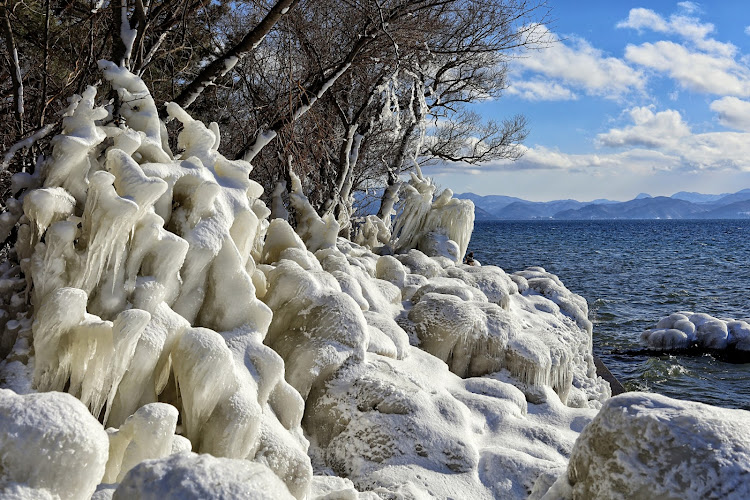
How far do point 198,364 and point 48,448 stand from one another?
64.8 inches

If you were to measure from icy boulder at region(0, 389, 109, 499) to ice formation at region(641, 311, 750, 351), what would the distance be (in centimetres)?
1962

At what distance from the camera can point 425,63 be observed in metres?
14.4

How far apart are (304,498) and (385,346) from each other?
283 cm

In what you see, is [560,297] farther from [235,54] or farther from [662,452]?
[662,452]

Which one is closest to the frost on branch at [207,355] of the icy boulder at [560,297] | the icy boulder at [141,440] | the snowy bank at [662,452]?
the icy boulder at [141,440]

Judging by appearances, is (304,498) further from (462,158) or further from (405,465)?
(462,158)

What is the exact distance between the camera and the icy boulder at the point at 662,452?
3.38 meters

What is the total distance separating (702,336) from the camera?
19672mm

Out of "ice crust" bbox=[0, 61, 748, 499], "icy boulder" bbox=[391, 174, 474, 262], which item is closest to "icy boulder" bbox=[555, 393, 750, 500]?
"ice crust" bbox=[0, 61, 748, 499]

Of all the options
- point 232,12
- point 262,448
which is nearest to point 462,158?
point 232,12

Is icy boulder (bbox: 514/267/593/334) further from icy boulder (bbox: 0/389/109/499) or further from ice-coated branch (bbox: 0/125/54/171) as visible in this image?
icy boulder (bbox: 0/389/109/499)

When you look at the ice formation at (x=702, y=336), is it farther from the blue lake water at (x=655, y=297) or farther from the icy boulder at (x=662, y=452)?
the icy boulder at (x=662, y=452)

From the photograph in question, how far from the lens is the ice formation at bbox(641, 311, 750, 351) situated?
1911cm

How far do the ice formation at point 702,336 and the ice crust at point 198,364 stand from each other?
42.7ft
